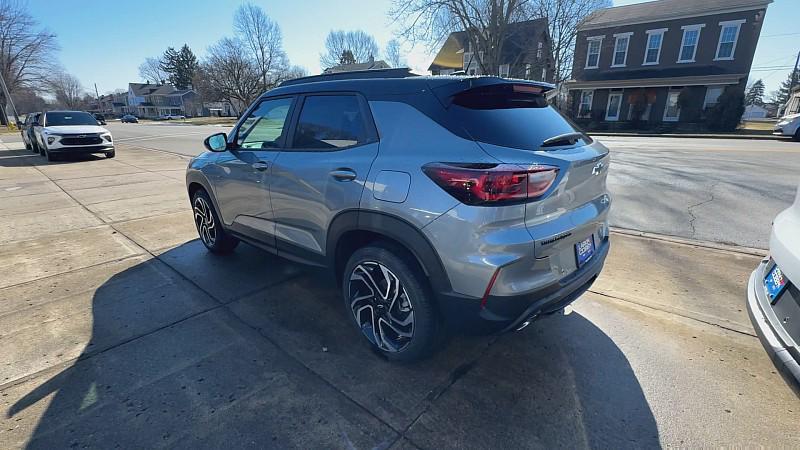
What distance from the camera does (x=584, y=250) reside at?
233 cm

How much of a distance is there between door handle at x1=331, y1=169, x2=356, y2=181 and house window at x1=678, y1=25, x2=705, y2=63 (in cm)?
3406

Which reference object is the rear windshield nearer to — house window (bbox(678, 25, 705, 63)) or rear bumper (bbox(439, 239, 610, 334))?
rear bumper (bbox(439, 239, 610, 334))

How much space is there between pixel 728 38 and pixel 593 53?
8.42m

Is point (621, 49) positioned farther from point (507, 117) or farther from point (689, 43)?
point (507, 117)

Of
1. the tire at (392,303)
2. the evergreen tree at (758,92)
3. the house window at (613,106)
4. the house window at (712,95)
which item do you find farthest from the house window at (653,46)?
the evergreen tree at (758,92)

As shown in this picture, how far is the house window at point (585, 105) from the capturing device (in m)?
30.5

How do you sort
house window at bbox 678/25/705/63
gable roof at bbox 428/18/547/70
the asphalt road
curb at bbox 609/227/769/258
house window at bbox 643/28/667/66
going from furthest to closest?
gable roof at bbox 428/18/547/70 → house window at bbox 643/28/667/66 → house window at bbox 678/25/705/63 → the asphalt road → curb at bbox 609/227/769/258

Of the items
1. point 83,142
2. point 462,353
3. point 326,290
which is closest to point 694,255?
point 462,353

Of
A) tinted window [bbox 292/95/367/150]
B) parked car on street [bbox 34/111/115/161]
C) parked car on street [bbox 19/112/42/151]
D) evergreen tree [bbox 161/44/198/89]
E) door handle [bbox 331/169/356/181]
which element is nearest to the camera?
door handle [bbox 331/169/356/181]

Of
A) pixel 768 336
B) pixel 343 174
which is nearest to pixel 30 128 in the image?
pixel 343 174

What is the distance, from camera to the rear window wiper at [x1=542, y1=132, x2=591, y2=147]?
2.17 m

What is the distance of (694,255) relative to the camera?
426cm

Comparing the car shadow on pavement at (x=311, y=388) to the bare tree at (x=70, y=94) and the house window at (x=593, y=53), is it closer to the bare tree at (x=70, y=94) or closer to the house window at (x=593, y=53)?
the house window at (x=593, y=53)

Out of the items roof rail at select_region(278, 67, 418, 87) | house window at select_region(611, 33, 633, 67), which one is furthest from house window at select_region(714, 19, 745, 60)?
roof rail at select_region(278, 67, 418, 87)
